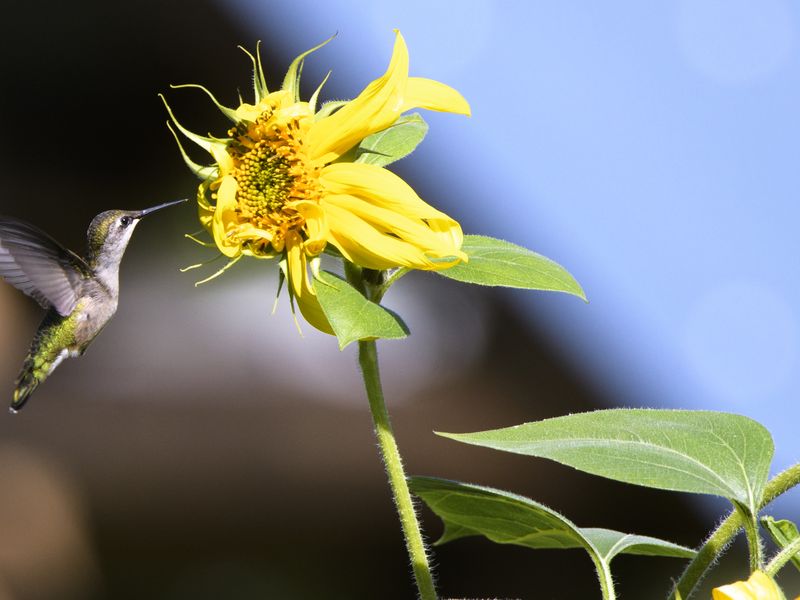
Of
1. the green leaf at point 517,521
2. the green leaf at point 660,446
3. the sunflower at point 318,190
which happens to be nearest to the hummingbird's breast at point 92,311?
the sunflower at point 318,190

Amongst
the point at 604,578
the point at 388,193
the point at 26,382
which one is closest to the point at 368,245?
the point at 388,193

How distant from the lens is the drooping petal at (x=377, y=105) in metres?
0.71

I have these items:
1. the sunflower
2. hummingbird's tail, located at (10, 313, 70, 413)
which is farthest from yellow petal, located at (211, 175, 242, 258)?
hummingbird's tail, located at (10, 313, 70, 413)

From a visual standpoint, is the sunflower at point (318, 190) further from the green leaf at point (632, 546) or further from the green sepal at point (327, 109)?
the green leaf at point (632, 546)

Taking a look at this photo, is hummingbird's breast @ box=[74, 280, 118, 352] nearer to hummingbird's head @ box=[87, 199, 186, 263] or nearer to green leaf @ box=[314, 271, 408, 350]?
hummingbird's head @ box=[87, 199, 186, 263]

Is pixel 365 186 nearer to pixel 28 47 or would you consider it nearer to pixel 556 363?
pixel 28 47

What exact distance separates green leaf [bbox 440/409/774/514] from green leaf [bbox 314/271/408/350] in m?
0.07

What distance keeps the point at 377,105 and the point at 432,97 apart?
1.6 inches

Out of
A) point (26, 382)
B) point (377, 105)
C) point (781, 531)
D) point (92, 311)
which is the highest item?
point (377, 105)

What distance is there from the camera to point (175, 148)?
8.87 feet

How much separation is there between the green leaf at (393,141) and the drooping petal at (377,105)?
2cm

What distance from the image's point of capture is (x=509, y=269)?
2.22 feet

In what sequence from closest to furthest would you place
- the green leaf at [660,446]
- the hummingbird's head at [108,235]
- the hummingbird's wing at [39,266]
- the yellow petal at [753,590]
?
the yellow petal at [753,590] < the green leaf at [660,446] < the hummingbird's wing at [39,266] < the hummingbird's head at [108,235]

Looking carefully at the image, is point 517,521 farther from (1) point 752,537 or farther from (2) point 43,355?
(2) point 43,355
